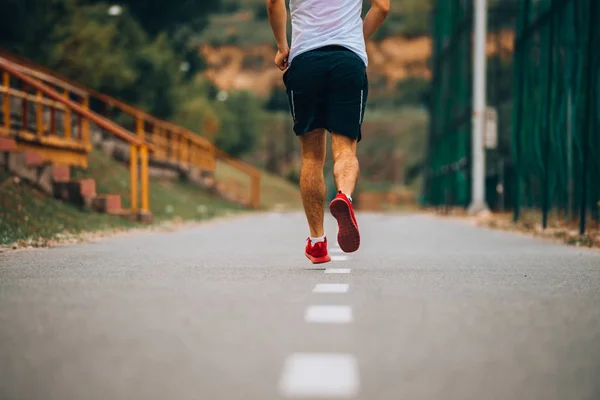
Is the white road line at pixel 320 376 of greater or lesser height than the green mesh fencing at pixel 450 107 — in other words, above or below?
below

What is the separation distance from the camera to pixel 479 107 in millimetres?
28219

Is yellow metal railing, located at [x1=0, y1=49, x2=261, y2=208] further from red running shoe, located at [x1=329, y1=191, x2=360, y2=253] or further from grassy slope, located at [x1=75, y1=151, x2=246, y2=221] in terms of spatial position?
red running shoe, located at [x1=329, y1=191, x2=360, y2=253]

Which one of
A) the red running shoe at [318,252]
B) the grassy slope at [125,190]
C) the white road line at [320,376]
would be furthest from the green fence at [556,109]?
the white road line at [320,376]

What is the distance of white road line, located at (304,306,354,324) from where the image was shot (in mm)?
5137

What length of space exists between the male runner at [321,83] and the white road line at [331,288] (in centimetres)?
132

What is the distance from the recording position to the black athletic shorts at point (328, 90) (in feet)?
26.5

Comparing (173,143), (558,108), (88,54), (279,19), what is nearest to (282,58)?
(279,19)

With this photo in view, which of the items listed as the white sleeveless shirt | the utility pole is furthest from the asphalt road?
the utility pole

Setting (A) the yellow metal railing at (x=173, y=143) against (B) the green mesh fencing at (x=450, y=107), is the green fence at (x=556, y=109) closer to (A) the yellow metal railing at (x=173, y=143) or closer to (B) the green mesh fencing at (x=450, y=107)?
(B) the green mesh fencing at (x=450, y=107)

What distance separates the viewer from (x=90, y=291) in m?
6.39

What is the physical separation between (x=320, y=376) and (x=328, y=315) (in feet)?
5.03

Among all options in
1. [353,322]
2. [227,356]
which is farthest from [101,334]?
[353,322]

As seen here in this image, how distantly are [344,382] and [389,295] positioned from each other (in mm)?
2582

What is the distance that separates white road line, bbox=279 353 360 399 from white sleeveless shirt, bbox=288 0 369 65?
4.29 m
